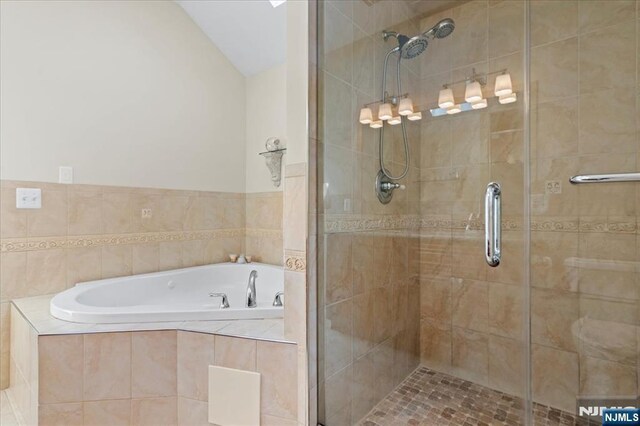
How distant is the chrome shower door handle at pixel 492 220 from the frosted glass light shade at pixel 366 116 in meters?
0.66

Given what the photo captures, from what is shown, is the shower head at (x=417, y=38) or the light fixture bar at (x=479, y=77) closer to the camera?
the light fixture bar at (x=479, y=77)

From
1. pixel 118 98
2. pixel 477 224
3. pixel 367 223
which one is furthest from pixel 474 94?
pixel 118 98

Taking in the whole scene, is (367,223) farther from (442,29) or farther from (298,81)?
(442,29)

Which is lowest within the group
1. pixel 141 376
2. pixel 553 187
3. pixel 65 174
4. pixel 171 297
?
pixel 141 376

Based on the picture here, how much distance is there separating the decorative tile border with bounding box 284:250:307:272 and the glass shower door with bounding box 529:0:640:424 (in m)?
1.11

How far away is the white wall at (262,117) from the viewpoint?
2.95 metres

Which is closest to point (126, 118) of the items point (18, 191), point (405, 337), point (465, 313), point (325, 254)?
point (18, 191)

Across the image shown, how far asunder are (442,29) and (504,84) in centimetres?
44

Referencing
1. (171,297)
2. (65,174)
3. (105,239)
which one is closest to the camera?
(65,174)

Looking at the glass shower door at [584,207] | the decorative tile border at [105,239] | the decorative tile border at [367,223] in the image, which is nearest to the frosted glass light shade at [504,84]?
the glass shower door at [584,207]

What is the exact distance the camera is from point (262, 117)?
122 inches

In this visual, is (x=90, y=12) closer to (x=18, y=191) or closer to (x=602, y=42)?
(x=18, y=191)
